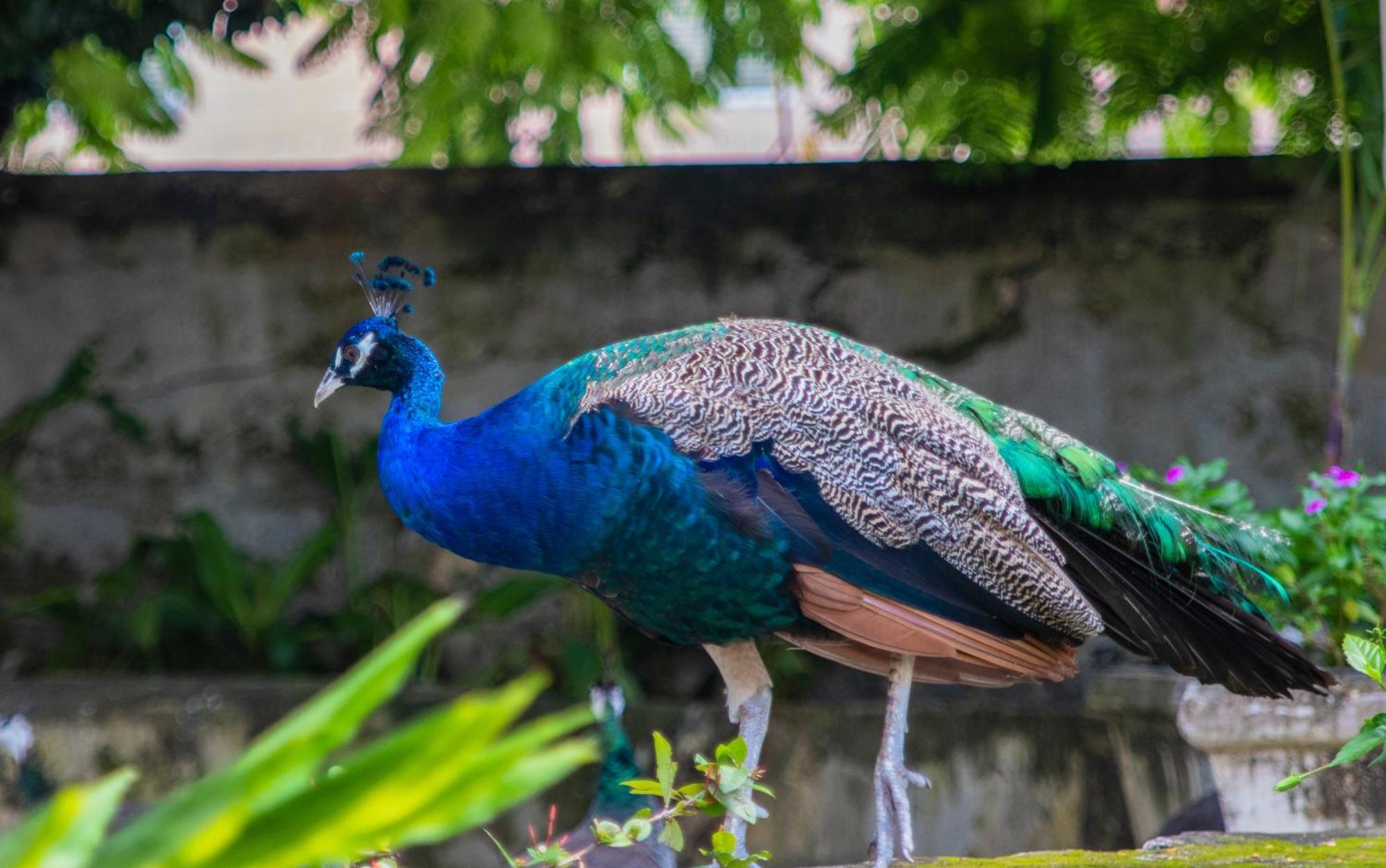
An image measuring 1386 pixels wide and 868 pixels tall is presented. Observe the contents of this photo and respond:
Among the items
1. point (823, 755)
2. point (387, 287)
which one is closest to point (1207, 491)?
point (823, 755)

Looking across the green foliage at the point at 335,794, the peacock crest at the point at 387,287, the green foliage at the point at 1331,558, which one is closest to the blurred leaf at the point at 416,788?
the green foliage at the point at 335,794

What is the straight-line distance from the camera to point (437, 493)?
2471 millimetres

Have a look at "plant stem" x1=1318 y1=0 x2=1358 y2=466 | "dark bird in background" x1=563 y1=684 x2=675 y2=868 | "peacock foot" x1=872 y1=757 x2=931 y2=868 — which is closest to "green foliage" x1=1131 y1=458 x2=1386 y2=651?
"plant stem" x1=1318 y1=0 x2=1358 y2=466

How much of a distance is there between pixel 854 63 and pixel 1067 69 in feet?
1.80

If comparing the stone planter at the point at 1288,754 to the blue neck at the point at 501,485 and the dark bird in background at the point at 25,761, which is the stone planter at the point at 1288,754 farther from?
the dark bird in background at the point at 25,761

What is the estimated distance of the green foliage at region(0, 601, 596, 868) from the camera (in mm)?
628

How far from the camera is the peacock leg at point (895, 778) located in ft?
7.47

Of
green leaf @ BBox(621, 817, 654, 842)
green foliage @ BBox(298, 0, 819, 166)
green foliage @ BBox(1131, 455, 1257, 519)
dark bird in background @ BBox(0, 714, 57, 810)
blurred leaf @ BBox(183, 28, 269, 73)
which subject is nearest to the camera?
green leaf @ BBox(621, 817, 654, 842)

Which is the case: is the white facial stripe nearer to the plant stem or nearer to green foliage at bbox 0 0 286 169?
green foliage at bbox 0 0 286 169

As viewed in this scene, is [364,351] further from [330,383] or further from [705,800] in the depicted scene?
[705,800]

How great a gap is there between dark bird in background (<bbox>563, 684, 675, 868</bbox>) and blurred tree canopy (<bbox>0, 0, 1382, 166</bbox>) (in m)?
1.57

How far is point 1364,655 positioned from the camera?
1840 mm

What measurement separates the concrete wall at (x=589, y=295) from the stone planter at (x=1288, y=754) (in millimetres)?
1593

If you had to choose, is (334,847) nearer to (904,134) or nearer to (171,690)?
(171,690)
